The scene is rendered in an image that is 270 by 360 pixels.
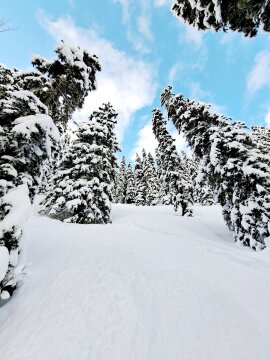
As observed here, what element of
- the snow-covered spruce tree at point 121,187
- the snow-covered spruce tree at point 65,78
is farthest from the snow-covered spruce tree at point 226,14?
the snow-covered spruce tree at point 121,187

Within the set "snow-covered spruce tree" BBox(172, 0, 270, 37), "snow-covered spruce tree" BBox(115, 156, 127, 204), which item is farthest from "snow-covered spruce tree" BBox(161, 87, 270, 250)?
"snow-covered spruce tree" BBox(115, 156, 127, 204)

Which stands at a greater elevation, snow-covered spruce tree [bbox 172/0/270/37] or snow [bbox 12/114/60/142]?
snow-covered spruce tree [bbox 172/0/270/37]

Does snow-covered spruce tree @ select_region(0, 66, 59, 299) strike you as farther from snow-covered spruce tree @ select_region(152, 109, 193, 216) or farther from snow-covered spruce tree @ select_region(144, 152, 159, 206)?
snow-covered spruce tree @ select_region(144, 152, 159, 206)

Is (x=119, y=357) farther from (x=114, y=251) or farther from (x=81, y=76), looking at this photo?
(x=81, y=76)

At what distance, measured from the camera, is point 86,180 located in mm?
17578

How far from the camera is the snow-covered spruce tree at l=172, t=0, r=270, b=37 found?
19.3 ft

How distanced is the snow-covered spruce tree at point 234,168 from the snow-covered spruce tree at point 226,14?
7.59 metres

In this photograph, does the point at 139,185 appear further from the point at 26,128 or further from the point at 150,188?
the point at 26,128

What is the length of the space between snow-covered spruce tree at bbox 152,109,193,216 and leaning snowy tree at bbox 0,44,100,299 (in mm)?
17367

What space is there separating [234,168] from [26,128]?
35.3 ft

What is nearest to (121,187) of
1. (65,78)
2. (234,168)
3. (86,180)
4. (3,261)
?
(86,180)

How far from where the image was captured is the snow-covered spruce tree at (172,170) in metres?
25.4

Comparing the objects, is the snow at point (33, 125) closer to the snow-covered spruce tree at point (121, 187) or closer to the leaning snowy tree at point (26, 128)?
the leaning snowy tree at point (26, 128)

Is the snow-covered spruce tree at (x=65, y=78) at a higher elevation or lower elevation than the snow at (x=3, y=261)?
higher
